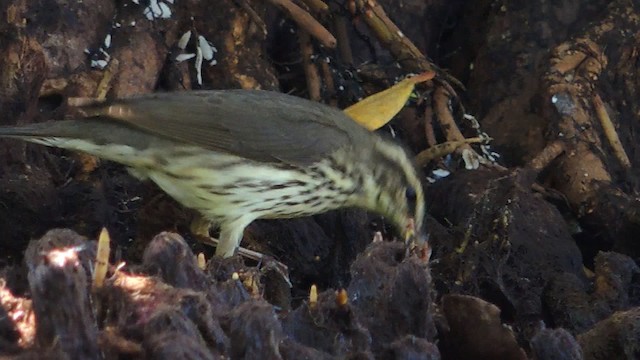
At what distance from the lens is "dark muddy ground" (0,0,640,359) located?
54.5 inches

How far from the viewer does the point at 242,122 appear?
7.93ft

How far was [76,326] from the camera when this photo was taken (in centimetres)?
128

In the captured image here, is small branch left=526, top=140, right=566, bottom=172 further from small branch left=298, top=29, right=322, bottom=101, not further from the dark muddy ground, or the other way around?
small branch left=298, top=29, right=322, bottom=101

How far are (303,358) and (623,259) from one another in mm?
1056

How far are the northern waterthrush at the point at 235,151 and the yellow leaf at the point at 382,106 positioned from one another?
246mm

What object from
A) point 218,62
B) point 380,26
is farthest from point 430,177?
point 218,62

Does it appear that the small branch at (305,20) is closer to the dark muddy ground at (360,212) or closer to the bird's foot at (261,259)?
the dark muddy ground at (360,212)

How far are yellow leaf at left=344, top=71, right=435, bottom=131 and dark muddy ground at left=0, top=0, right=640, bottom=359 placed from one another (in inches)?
5.4

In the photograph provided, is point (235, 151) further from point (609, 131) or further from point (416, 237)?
point (609, 131)

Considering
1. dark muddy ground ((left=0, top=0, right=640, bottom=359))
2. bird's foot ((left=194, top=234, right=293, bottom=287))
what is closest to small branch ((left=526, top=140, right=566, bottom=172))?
dark muddy ground ((left=0, top=0, right=640, bottom=359))

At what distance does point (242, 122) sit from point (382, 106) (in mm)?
578

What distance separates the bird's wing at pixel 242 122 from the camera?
2332 millimetres

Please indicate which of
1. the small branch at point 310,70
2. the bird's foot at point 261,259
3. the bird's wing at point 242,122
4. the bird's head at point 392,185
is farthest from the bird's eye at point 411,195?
the small branch at point 310,70

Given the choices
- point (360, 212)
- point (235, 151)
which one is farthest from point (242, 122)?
point (360, 212)
